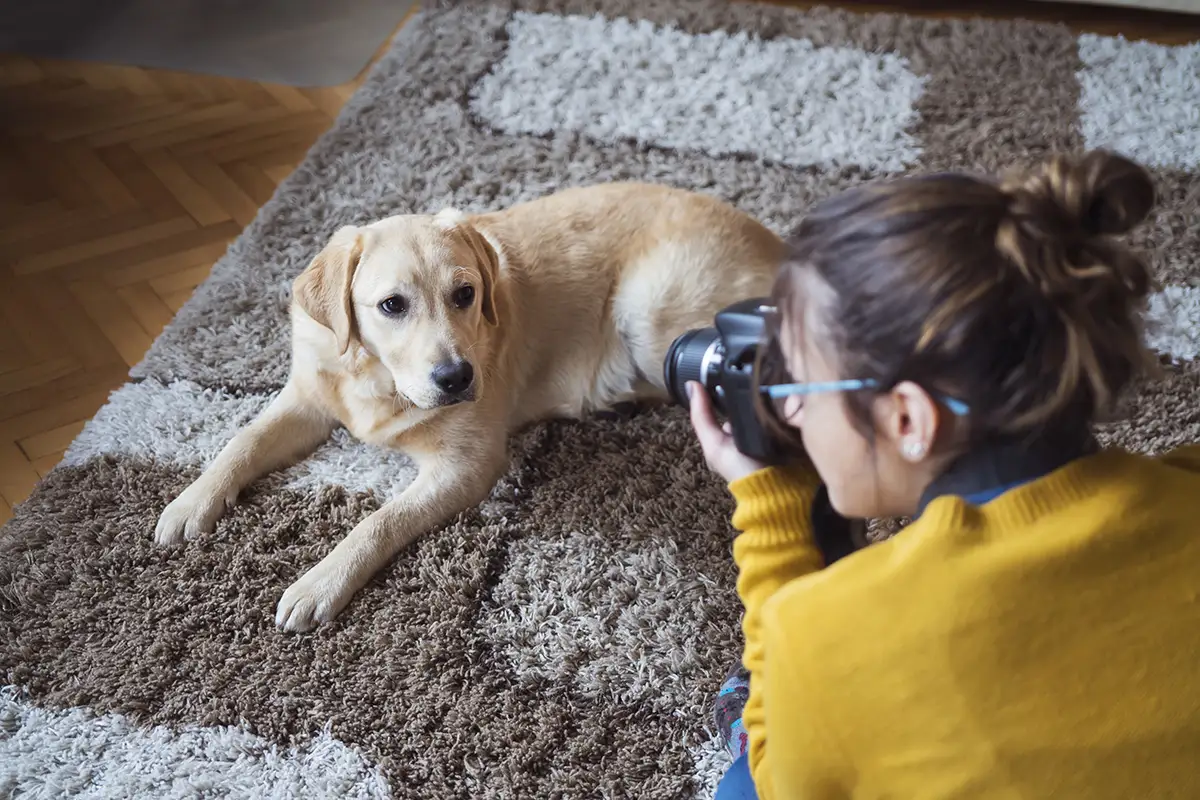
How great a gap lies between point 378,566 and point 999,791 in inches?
47.2

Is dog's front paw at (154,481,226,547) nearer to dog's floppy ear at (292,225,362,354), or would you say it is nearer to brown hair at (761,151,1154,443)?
dog's floppy ear at (292,225,362,354)

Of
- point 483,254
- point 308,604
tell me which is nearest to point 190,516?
point 308,604

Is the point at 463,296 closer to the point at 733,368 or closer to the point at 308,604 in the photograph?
the point at 308,604

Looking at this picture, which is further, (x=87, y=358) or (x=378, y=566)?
(x=87, y=358)

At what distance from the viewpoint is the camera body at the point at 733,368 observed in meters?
1.21

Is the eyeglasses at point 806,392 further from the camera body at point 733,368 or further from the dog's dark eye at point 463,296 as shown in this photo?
the dog's dark eye at point 463,296

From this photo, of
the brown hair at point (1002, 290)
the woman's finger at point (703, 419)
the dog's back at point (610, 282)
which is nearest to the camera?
the brown hair at point (1002, 290)

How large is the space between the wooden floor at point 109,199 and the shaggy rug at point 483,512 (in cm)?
14

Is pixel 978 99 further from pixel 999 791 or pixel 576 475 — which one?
pixel 999 791

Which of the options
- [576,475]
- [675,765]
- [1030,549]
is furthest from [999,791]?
[576,475]

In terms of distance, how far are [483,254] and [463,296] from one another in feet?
0.33

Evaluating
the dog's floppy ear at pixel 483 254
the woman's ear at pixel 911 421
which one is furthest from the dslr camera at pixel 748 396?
the dog's floppy ear at pixel 483 254

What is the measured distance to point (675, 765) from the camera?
1576 mm

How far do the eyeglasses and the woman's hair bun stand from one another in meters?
0.17
